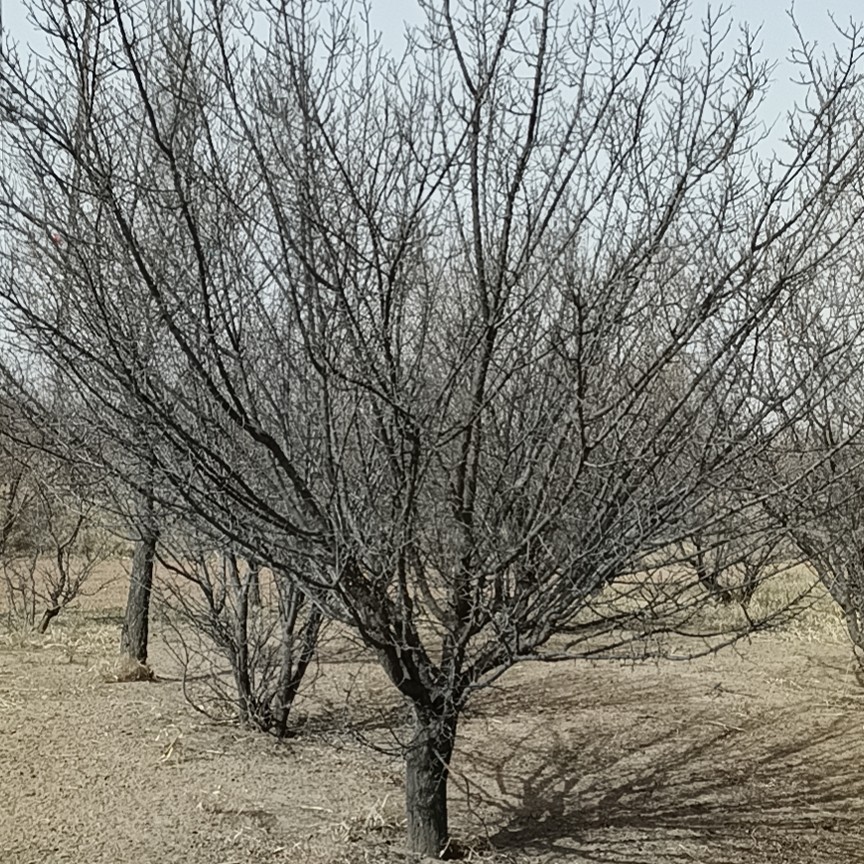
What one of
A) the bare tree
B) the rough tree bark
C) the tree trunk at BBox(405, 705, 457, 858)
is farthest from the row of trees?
the rough tree bark

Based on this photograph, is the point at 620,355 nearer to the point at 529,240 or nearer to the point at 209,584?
the point at 529,240

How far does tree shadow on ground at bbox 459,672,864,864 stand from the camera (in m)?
4.73

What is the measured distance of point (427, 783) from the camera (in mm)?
4234

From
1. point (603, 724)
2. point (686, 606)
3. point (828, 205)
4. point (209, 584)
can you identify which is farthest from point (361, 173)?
point (603, 724)

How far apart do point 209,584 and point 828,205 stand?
4.25 metres

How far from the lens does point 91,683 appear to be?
8.16 metres

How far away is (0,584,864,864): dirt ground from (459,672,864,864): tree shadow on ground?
2 cm

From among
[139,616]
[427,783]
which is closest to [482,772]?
[427,783]

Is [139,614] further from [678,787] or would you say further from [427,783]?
[427,783]

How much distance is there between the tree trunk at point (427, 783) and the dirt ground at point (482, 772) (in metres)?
0.17

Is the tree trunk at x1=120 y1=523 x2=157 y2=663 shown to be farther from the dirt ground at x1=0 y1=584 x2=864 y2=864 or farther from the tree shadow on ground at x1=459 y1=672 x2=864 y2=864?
the tree shadow on ground at x1=459 y1=672 x2=864 y2=864

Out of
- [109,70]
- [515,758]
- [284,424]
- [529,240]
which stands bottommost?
[515,758]

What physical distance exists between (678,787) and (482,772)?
1.03 m

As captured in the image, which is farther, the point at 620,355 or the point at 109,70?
the point at 620,355
